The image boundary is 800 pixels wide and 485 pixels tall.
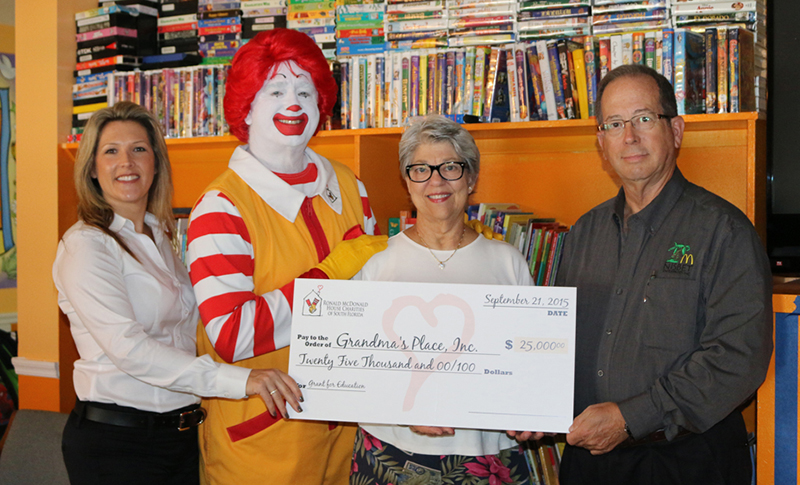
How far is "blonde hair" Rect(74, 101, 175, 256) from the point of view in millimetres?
2025

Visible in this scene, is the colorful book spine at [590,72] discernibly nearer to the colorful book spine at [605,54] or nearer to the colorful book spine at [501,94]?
the colorful book spine at [605,54]

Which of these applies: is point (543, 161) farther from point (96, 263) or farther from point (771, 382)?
point (96, 263)

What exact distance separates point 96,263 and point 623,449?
1.57 metres

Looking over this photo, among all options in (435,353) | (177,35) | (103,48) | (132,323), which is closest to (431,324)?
(435,353)

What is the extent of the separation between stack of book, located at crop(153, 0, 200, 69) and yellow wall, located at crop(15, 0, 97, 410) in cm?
48

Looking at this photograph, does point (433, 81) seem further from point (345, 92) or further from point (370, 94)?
point (345, 92)

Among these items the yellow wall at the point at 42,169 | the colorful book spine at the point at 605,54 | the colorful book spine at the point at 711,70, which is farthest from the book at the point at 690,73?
the yellow wall at the point at 42,169

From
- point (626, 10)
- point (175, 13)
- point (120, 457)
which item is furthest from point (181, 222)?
point (626, 10)

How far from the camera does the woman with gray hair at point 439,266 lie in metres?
1.67

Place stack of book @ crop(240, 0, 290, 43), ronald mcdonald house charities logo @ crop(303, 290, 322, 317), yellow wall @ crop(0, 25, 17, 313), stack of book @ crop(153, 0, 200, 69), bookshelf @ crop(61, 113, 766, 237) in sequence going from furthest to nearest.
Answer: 1. yellow wall @ crop(0, 25, 17, 313)
2. stack of book @ crop(153, 0, 200, 69)
3. stack of book @ crop(240, 0, 290, 43)
4. bookshelf @ crop(61, 113, 766, 237)
5. ronald mcdonald house charities logo @ crop(303, 290, 322, 317)

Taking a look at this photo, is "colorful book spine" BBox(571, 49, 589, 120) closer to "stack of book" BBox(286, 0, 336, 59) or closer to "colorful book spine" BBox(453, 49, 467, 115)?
"colorful book spine" BBox(453, 49, 467, 115)

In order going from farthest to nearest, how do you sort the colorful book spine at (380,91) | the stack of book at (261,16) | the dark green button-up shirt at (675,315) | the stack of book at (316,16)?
the stack of book at (261,16) < the stack of book at (316,16) < the colorful book spine at (380,91) < the dark green button-up shirt at (675,315)

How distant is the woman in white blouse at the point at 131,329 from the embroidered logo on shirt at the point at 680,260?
1004 mm

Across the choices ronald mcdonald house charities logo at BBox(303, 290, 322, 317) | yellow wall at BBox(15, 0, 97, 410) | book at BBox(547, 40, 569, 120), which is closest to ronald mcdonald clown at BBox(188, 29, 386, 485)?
ronald mcdonald house charities logo at BBox(303, 290, 322, 317)
